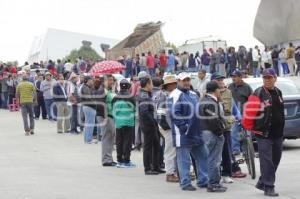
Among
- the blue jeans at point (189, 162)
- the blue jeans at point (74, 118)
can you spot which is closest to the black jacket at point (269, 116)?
the blue jeans at point (189, 162)

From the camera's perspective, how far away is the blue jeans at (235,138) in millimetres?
13330

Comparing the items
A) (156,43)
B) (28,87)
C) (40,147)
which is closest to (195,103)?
(40,147)

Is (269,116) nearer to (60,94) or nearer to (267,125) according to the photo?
(267,125)

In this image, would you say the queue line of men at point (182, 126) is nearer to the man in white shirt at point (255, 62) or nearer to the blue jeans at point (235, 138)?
the blue jeans at point (235, 138)

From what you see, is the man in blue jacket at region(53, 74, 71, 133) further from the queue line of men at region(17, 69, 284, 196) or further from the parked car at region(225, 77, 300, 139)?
the parked car at region(225, 77, 300, 139)

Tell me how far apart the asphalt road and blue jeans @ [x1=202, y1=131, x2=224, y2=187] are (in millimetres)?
317

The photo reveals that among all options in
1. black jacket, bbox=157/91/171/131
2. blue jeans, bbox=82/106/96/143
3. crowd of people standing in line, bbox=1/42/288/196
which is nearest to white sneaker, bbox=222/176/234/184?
crowd of people standing in line, bbox=1/42/288/196

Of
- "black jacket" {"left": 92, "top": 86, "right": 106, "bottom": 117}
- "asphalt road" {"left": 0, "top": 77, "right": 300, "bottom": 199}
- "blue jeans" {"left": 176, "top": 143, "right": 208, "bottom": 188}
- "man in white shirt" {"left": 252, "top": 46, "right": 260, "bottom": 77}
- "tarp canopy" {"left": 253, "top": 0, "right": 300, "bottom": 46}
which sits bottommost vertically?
"asphalt road" {"left": 0, "top": 77, "right": 300, "bottom": 199}

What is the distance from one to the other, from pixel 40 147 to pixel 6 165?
3.56 m

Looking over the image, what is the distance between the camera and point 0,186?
12.0 meters

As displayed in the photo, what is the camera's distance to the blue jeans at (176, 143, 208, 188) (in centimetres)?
1134

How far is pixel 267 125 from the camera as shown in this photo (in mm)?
10656

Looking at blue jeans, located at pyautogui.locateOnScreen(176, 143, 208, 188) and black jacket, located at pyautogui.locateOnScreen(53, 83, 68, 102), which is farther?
black jacket, located at pyautogui.locateOnScreen(53, 83, 68, 102)

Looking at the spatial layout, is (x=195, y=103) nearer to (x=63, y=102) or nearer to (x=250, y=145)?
(x=250, y=145)
